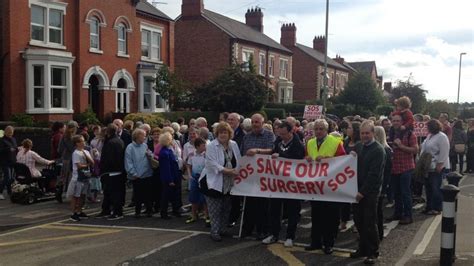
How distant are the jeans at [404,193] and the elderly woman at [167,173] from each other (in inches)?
169

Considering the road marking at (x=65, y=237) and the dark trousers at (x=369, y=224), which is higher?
the dark trousers at (x=369, y=224)

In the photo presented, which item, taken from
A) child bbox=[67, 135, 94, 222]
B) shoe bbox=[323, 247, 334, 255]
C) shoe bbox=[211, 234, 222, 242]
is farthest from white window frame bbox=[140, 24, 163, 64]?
shoe bbox=[323, 247, 334, 255]

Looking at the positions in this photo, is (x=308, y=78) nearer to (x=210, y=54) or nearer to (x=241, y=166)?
(x=210, y=54)

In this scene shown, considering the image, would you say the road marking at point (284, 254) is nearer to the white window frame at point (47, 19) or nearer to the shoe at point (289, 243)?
the shoe at point (289, 243)

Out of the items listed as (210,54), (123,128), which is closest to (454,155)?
(123,128)

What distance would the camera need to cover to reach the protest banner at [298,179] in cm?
732

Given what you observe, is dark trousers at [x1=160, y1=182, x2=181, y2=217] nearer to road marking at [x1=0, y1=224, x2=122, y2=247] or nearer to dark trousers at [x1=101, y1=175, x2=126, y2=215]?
dark trousers at [x1=101, y1=175, x2=126, y2=215]

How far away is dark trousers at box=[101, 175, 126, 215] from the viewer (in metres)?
10.0

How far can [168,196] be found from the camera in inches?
388

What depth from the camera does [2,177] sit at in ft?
42.4

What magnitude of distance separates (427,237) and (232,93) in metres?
23.7

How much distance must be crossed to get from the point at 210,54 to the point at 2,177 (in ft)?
108

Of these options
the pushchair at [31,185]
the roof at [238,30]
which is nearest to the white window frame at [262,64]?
the roof at [238,30]

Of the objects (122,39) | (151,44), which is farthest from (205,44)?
(122,39)
